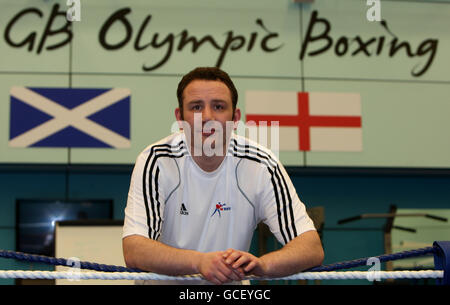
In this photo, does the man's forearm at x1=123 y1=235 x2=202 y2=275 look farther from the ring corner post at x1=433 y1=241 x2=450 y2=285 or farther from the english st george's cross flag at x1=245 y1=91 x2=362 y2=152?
the english st george's cross flag at x1=245 y1=91 x2=362 y2=152

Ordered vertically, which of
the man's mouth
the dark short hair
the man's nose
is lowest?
the man's mouth

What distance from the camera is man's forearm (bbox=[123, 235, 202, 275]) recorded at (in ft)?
4.58

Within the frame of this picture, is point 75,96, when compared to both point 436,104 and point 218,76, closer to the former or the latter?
point 218,76

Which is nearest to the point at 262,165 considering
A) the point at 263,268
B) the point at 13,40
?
Answer: the point at 263,268

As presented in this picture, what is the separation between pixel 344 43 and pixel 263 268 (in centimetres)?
276

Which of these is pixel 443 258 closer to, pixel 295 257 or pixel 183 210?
pixel 295 257

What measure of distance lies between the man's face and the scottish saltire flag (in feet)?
6.40

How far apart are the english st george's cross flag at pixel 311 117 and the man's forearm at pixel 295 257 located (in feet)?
6.96

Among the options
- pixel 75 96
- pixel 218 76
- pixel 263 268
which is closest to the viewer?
pixel 263 268

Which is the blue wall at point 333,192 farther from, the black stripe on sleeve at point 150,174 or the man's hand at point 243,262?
the man's hand at point 243,262

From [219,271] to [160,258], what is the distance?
0.63ft

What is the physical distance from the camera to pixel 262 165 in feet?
5.74

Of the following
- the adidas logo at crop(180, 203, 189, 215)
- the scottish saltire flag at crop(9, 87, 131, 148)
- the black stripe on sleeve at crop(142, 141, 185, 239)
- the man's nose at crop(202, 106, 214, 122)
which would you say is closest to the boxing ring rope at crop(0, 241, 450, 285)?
the black stripe on sleeve at crop(142, 141, 185, 239)

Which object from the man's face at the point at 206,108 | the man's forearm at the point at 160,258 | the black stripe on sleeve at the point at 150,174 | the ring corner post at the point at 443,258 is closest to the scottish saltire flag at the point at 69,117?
the black stripe on sleeve at the point at 150,174
